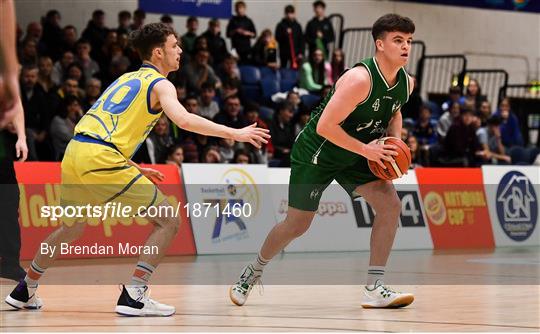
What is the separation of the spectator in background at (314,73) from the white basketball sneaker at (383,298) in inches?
426

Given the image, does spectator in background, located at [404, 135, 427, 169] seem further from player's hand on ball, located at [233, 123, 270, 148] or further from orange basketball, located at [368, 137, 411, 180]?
player's hand on ball, located at [233, 123, 270, 148]

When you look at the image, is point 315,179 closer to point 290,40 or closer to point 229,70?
point 229,70

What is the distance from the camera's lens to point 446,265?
10.6 metres

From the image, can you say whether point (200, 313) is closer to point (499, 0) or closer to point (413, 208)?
point (413, 208)

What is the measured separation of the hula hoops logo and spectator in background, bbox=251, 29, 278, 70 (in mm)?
4924

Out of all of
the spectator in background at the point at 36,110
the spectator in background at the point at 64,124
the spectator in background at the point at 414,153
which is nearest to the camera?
the spectator in background at the point at 64,124

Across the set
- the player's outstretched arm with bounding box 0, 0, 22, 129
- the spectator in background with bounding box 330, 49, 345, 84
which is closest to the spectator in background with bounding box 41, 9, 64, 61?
the spectator in background with bounding box 330, 49, 345, 84

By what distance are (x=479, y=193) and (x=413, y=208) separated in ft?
4.18

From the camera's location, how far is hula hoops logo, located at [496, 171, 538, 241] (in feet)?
46.4

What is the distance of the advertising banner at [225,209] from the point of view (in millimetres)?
11898

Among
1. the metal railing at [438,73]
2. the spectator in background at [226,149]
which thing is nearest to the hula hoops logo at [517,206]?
the spectator in background at [226,149]

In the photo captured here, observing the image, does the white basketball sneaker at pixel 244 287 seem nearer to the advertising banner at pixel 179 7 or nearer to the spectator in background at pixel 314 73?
the advertising banner at pixel 179 7

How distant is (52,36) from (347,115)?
9.82 m

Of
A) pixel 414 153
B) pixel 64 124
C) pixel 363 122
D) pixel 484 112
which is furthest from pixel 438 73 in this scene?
pixel 363 122
